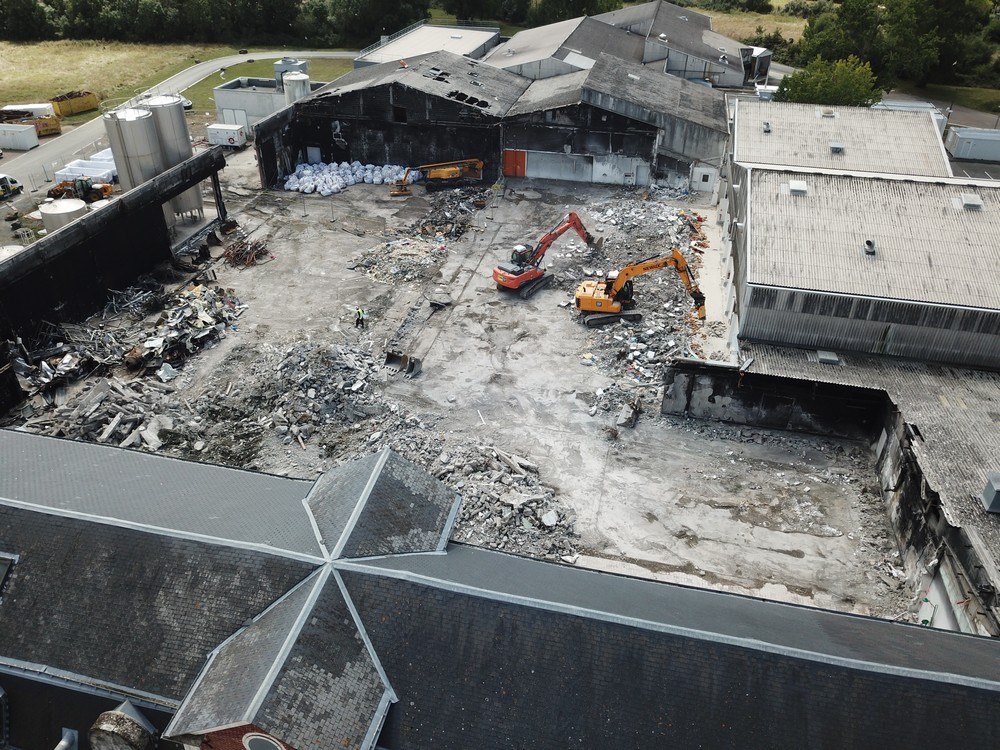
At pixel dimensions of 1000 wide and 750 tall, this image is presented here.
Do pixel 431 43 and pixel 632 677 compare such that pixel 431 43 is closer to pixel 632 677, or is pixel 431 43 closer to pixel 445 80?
pixel 445 80

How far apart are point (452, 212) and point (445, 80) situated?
13047mm

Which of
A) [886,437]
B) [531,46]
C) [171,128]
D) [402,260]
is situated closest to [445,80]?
[531,46]

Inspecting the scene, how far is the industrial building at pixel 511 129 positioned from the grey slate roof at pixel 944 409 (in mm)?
23859

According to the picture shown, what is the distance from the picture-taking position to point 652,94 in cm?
5159

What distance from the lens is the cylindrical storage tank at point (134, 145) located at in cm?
3872

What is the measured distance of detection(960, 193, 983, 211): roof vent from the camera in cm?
3056

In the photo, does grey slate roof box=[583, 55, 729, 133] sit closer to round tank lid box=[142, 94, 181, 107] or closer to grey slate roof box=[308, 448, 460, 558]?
round tank lid box=[142, 94, 181, 107]

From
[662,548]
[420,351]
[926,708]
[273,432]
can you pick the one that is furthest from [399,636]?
[420,351]

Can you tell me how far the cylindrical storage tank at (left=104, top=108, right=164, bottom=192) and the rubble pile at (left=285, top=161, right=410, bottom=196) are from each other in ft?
35.3

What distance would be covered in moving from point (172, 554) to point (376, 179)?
39.7 m

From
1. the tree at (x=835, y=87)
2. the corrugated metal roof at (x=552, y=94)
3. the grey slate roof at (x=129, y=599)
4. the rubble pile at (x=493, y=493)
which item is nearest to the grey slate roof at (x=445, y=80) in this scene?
the corrugated metal roof at (x=552, y=94)

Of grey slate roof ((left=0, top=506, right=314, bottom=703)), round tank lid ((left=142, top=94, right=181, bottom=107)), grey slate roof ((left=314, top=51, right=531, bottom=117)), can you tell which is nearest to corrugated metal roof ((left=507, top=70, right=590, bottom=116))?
grey slate roof ((left=314, top=51, right=531, bottom=117))

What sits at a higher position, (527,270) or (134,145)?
(134,145)

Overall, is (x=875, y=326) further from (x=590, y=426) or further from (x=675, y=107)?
(x=675, y=107)
